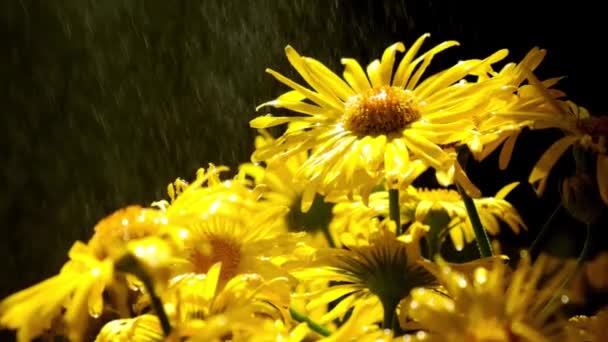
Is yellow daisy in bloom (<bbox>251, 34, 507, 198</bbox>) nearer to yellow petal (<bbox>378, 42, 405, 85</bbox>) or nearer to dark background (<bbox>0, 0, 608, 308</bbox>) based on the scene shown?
yellow petal (<bbox>378, 42, 405, 85</bbox>)

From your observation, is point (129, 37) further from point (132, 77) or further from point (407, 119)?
point (407, 119)

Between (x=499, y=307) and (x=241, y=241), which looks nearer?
(x=499, y=307)

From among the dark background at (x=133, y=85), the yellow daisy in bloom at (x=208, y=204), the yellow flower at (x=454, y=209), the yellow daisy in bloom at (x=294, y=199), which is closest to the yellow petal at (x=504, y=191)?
the yellow flower at (x=454, y=209)

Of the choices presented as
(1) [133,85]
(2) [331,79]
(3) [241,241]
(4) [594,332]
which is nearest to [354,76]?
(2) [331,79]

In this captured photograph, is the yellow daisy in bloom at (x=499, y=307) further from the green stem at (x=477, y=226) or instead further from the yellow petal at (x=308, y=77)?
the yellow petal at (x=308, y=77)

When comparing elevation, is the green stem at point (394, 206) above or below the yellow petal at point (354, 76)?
below

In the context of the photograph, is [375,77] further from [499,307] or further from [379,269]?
[499,307]

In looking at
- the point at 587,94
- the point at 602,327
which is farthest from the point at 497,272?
the point at 587,94
